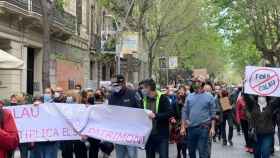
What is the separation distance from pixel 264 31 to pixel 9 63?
29318 millimetres

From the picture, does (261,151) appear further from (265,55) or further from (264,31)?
(265,55)

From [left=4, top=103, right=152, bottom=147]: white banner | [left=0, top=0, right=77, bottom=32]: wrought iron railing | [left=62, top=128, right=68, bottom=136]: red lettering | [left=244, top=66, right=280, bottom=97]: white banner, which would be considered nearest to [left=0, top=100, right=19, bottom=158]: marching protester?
[left=4, top=103, right=152, bottom=147]: white banner

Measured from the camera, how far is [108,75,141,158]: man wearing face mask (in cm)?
1066

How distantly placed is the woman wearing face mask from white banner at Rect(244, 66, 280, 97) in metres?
0.21

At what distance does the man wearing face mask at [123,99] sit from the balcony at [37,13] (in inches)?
442

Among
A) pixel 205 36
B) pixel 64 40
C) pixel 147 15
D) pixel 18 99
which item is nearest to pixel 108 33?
pixel 147 15

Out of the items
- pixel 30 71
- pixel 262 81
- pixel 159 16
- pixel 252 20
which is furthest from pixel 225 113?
pixel 252 20

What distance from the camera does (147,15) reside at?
35.8m

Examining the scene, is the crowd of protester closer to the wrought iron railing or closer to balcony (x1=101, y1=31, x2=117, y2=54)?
the wrought iron railing

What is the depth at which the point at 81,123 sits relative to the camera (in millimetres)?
11148

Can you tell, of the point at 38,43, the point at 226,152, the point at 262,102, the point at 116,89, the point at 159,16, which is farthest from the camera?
the point at 159,16

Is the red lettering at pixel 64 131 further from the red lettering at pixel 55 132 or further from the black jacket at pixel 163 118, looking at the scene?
the black jacket at pixel 163 118

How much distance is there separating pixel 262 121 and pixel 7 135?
6.16 metres

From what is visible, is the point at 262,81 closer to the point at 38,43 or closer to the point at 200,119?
the point at 200,119
